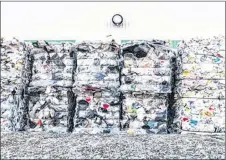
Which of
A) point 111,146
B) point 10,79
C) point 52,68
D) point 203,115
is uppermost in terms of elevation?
point 52,68

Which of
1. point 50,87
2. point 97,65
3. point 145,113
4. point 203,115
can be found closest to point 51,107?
point 50,87

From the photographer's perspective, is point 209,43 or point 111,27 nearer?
point 209,43

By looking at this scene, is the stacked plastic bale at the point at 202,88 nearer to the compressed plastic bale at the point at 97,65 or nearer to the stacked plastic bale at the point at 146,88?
the stacked plastic bale at the point at 146,88

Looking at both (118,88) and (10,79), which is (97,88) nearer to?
(118,88)

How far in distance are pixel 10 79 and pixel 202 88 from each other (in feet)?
6.10

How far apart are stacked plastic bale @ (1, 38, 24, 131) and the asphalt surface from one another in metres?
0.37

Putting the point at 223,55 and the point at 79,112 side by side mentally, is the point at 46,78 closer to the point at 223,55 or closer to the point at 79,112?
the point at 79,112

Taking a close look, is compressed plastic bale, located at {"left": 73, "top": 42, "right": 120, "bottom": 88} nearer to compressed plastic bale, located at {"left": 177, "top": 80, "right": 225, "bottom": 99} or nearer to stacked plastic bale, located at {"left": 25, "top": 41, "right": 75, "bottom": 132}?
stacked plastic bale, located at {"left": 25, "top": 41, "right": 75, "bottom": 132}

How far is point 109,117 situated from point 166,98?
1.89ft

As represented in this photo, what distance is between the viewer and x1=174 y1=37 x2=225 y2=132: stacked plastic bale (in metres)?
3.73

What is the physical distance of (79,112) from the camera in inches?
151

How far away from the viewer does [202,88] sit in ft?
12.4

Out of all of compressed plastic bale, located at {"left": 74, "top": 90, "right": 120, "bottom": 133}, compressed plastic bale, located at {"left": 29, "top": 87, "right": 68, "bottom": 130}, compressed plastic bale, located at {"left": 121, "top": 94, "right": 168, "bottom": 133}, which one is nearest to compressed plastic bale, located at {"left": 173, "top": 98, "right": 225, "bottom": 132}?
compressed plastic bale, located at {"left": 121, "top": 94, "right": 168, "bottom": 133}

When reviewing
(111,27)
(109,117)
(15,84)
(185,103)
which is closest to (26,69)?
(15,84)
